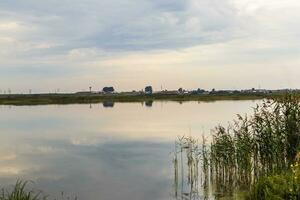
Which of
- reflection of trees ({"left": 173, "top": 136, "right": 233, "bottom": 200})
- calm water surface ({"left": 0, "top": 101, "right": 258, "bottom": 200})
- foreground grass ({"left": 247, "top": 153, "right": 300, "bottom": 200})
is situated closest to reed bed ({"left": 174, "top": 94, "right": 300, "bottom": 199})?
reflection of trees ({"left": 173, "top": 136, "right": 233, "bottom": 200})

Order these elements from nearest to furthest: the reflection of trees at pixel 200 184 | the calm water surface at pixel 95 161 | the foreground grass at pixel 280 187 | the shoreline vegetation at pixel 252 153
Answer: the foreground grass at pixel 280 187 < the shoreline vegetation at pixel 252 153 < the reflection of trees at pixel 200 184 < the calm water surface at pixel 95 161

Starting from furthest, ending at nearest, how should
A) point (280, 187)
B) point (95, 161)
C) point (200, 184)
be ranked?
1. point (95, 161)
2. point (200, 184)
3. point (280, 187)

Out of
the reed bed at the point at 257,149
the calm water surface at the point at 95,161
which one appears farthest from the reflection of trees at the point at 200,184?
the calm water surface at the point at 95,161

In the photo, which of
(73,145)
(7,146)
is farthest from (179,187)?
(7,146)

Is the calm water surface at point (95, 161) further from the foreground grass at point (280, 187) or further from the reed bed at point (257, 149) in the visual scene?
the foreground grass at point (280, 187)

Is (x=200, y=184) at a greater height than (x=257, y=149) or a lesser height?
lesser

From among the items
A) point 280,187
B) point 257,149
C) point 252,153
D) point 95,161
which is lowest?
point 95,161

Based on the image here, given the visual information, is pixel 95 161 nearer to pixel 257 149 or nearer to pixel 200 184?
pixel 200 184

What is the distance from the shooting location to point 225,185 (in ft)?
49.3

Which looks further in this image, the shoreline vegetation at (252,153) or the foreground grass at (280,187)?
the shoreline vegetation at (252,153)

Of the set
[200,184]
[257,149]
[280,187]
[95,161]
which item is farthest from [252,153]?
[95,161]

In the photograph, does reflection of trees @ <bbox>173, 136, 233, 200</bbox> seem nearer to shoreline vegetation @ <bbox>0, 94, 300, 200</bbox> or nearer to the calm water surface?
shoreline vegetation @ <bbox>0, 94, 300, 200</bbox>

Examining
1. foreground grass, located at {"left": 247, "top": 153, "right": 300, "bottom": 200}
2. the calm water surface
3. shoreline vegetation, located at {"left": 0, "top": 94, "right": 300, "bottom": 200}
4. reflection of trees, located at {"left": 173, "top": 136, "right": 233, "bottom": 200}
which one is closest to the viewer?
foreground grass, located at {"left": 247, "top": 153, "right": 300, "bottom": 200}

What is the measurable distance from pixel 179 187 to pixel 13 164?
9309 millimetres
